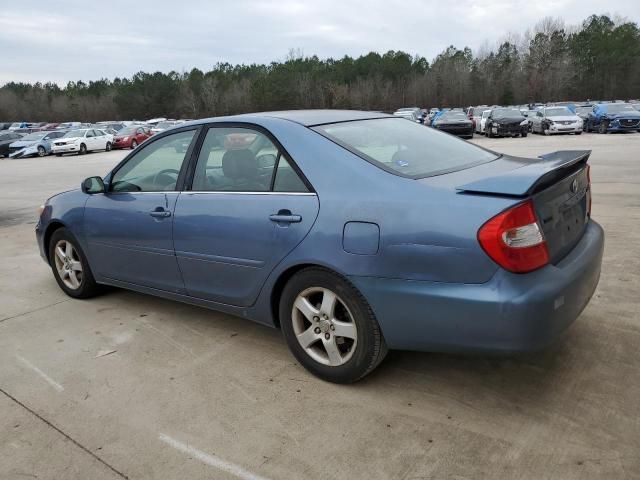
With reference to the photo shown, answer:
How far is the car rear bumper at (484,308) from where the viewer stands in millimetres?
2570

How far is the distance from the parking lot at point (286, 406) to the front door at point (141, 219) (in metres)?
0.44

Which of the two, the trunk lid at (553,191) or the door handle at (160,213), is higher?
the trunk lid at (553,191)

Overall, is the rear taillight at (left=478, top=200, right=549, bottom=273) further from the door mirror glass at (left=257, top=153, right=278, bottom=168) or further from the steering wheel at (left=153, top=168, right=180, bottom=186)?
the steering wheel at (left=153, top=168, right=180, bottom=186)

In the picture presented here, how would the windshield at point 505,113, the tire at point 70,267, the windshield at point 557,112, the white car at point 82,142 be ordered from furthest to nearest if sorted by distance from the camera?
1. the white car at point 82,142
2. the windshield at point 557,112
3. the windshield at point 505,113
4. the tire at point 70,267

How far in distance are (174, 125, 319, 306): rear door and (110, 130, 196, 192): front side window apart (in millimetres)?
236

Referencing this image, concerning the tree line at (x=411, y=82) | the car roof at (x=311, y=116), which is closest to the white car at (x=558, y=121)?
the car roof at (x=311, y=116)

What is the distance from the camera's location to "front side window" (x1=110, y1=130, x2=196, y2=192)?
4.06 m

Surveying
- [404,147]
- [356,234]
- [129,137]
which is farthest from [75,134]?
[356,234]

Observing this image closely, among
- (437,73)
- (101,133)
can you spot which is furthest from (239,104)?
(101,133)

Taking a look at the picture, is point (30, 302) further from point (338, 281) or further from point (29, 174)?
point (29, 174)

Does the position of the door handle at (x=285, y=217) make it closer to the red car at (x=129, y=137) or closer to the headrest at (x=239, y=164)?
the headrest at (x=239, y=164)

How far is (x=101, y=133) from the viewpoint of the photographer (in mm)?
33625

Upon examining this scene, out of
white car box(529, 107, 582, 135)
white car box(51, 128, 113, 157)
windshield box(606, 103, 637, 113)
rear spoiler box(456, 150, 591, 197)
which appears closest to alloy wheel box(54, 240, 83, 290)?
rear spoiler box(456, 150, 591, 197)

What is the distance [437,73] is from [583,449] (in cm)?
8968
